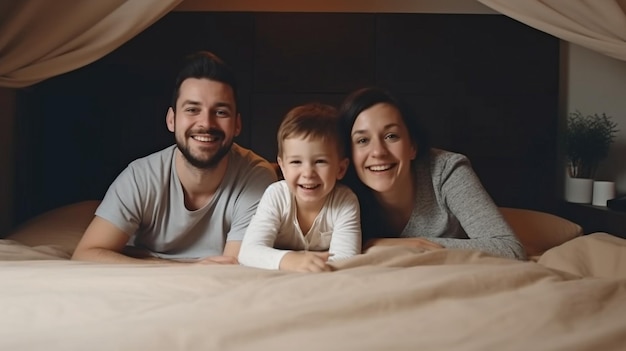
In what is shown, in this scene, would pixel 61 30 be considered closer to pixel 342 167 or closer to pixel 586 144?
pixel 342 167

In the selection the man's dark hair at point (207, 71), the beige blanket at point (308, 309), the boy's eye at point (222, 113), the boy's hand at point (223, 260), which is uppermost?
the man's dark hair at point (207, 71)

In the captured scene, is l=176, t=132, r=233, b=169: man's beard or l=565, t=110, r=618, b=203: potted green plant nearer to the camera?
l=176, t=132, r=233, b=169: man's beard

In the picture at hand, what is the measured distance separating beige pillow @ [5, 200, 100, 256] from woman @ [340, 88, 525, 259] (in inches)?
34.5

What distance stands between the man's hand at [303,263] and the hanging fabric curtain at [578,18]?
1.10m

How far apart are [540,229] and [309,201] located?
943 millimetres

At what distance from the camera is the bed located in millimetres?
730

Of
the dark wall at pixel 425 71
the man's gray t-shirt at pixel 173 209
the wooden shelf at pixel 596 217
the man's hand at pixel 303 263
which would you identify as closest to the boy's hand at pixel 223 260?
the man's gray t-shirt at pixel 173 209

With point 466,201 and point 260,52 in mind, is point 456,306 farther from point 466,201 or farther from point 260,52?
point 260,52

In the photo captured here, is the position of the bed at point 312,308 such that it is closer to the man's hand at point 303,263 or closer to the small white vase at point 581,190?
the man's hand at point 303,263

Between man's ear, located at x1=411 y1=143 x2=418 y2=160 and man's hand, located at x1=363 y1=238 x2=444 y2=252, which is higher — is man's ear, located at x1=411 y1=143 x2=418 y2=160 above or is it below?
above

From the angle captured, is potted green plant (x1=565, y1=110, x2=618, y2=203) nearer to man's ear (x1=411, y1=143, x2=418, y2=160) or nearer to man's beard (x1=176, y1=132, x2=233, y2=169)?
man's ear (x1=411, y1=143, x2=418, y2=160)

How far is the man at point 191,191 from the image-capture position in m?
1.43

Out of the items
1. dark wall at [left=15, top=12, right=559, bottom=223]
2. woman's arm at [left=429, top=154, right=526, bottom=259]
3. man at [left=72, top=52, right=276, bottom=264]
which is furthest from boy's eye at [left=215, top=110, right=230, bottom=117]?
dark wall at [left=15, top=12, right=559, bottom=223]

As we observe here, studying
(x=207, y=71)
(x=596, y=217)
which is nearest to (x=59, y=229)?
(x=207, y=71)
